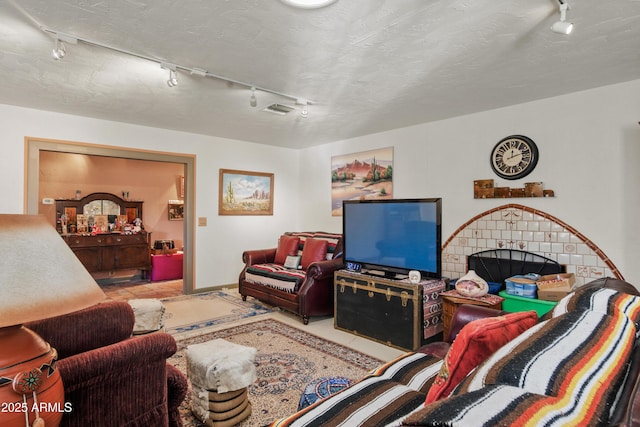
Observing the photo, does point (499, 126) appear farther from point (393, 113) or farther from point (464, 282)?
point (464, 282)

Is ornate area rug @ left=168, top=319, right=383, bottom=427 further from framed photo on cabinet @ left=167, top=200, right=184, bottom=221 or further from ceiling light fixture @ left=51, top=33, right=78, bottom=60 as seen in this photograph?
framed photo on cabinet @ left=167, top=200, right=184, bottom=221

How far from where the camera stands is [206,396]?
1988 mm

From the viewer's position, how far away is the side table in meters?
2.89

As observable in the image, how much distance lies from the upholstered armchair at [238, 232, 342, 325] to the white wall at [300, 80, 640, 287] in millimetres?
1446

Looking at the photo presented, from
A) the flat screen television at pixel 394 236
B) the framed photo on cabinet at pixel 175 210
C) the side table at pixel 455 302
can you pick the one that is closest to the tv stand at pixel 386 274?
the flat screen television at pixel 394 236

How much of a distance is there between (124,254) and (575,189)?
6775mm

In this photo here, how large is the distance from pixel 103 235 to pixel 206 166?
7.86 ft

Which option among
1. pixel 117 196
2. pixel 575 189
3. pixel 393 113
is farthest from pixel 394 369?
pixel 117 196

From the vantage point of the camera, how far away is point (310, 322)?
3982 mm

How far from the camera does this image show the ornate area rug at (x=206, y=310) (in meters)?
3.82

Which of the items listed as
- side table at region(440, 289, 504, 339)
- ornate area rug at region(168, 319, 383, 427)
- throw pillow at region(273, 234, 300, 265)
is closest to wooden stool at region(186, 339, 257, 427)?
ornate area rug at region(168, 319, 383, 427)

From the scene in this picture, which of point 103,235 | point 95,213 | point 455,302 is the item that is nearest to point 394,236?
point 455,302

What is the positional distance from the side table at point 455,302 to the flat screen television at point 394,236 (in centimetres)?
21

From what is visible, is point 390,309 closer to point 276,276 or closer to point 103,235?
point 276,276
